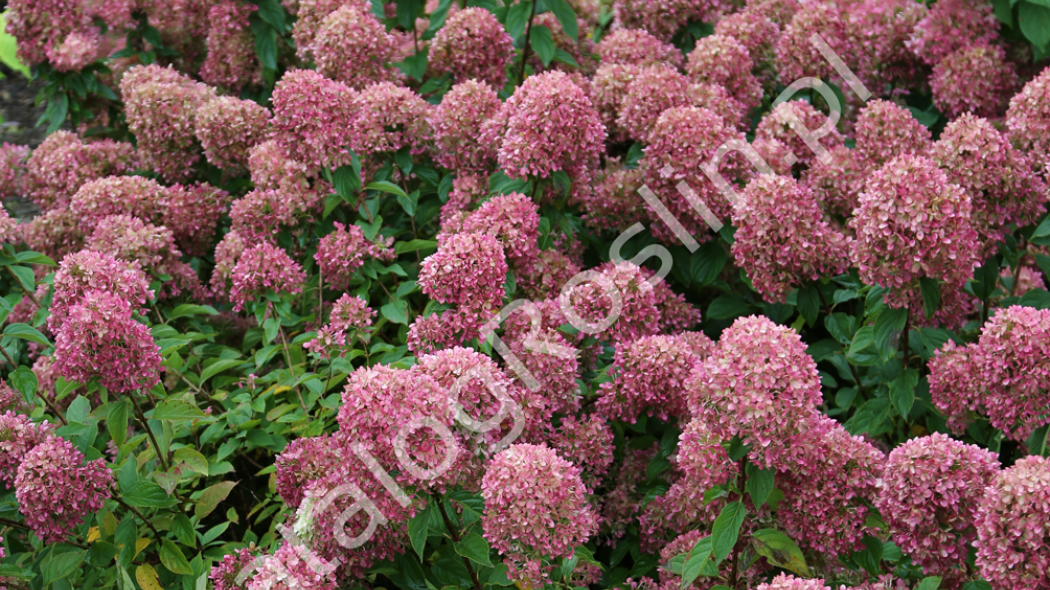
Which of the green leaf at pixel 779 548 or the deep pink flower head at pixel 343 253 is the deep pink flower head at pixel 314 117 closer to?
the deep pink flower head at pixel 343 253

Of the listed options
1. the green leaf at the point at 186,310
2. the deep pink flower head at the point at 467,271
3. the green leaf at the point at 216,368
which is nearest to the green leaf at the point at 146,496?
the green leaf at the point at 216,368

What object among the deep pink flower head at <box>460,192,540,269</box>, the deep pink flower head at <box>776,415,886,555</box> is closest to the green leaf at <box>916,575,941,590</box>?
the deep pink flower head at <box>776,415,886,555</box>

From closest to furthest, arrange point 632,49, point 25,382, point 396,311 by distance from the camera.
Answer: point 25,382, point 396,311, point 632,49

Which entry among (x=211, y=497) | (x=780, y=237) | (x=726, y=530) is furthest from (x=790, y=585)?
(x=211, y=497)

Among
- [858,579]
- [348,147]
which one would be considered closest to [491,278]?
[348,147]

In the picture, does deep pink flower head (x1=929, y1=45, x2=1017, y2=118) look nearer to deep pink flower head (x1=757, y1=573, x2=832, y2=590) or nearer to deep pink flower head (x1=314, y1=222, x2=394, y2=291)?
deep pink flower head (x1=314, y1=222, x2=394, y2=291)

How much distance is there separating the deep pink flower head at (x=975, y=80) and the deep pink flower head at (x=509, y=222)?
6.05 feet

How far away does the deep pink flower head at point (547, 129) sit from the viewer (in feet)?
9.32

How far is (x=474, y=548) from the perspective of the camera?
2285 mm

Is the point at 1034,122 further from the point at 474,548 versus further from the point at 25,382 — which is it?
the point at 25,382

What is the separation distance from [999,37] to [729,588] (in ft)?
Answer: 8.84

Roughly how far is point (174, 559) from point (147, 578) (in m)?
0.08

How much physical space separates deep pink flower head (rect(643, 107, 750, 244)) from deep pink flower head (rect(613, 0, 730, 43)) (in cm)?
104

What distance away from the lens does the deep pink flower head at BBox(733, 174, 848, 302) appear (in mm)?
Result: 2650
